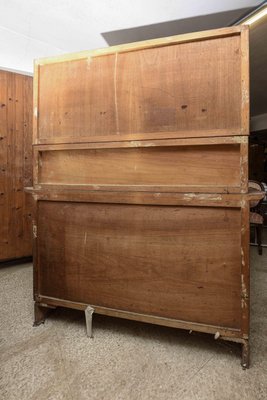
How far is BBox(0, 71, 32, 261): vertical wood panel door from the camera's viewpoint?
2.34m

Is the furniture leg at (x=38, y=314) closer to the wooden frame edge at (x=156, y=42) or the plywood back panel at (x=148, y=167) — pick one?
the plywood back panel at (x=148, y=167)

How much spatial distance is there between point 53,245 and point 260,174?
5.63 metres

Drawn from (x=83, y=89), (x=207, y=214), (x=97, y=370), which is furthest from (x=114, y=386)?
(x=83, y=89)

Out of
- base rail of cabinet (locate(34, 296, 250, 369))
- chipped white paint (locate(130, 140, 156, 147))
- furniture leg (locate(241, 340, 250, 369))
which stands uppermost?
chipped white paint (locate(130, 140, 156, 147))

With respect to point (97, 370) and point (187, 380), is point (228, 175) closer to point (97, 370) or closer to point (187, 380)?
point (187, 380)

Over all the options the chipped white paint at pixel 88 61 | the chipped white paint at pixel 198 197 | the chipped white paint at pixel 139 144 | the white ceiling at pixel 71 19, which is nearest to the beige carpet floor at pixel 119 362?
the chipped white paint at pixel 198 197

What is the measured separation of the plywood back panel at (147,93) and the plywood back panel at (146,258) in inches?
16.0

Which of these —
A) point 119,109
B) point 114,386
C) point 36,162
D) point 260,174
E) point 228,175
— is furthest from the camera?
point 260,174

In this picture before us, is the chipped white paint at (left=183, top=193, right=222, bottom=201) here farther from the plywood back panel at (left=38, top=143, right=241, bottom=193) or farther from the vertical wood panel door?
the vertical wood panel door

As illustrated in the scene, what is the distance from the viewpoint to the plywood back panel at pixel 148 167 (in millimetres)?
1148

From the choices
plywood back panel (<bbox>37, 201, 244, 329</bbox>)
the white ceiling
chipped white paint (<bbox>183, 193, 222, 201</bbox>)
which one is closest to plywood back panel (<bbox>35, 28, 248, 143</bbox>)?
chipped white paint (<bbox>183, 193, 222, 201</bbox>)

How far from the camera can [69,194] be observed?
1376 millimetres

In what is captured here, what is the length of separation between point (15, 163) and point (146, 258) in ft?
5.93

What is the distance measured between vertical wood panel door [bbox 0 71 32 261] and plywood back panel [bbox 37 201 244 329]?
1.14 m
